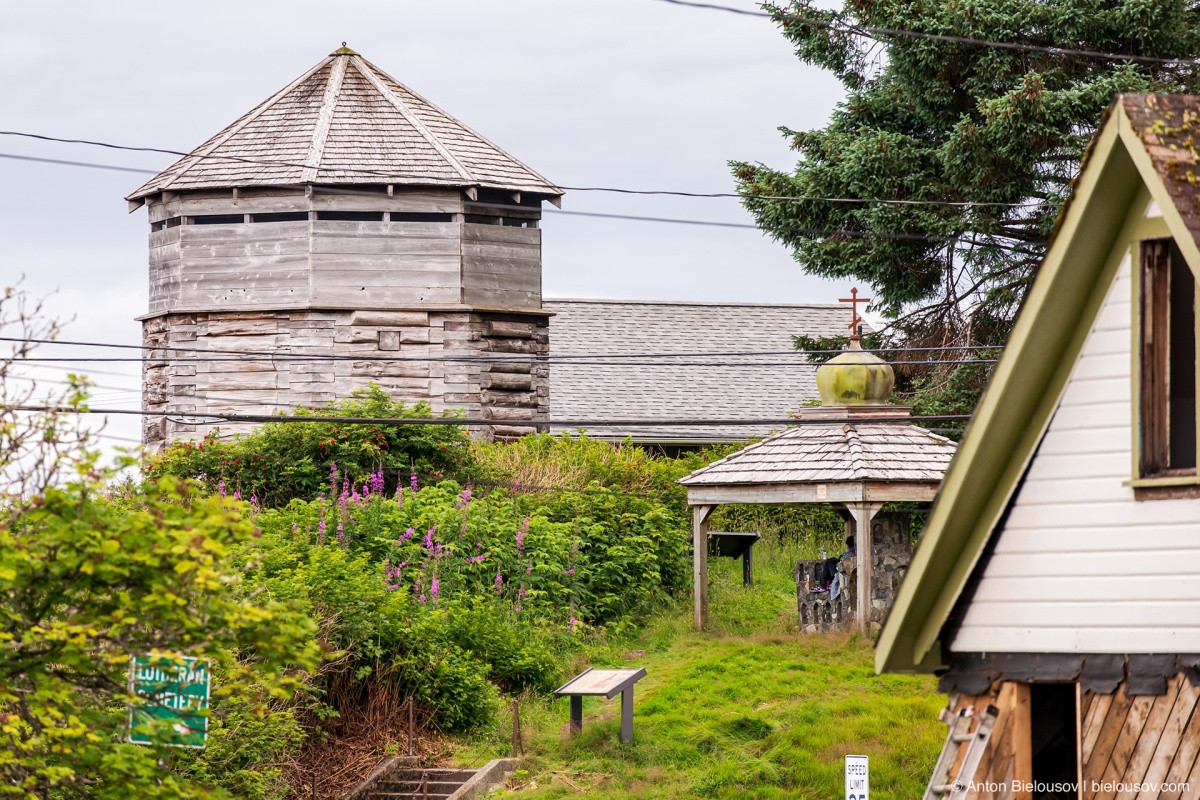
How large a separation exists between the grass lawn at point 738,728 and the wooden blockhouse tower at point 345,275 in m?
10.6

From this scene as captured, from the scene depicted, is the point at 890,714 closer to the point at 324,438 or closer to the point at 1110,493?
the point at 1110,493

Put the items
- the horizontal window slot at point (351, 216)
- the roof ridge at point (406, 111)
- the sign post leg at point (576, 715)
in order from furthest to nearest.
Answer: the roof ridge at point (406, 111)
the horizontal window slot at point (351, 216)
the sign post leg at point (576, 715)

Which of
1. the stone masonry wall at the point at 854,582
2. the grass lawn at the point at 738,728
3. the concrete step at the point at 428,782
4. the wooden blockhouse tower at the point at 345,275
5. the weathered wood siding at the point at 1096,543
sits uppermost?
the wooden blockhouse tower at the point at 345,275

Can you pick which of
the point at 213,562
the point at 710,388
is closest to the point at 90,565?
→ the point at 213,562

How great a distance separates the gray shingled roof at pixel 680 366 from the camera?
127ft

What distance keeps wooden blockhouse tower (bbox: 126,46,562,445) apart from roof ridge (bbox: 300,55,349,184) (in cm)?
5

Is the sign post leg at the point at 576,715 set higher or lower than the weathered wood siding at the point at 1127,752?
lower

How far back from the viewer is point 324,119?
31625mm

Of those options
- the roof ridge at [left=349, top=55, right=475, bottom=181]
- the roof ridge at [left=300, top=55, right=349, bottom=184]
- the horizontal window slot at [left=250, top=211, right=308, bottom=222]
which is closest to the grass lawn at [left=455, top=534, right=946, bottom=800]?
the roof ridge at [left=349, top=55, right=475, bottom=181]

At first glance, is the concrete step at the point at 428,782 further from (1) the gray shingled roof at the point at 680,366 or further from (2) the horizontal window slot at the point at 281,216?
(1) the gray shingled roof at the point at 680,366

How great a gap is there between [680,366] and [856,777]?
2842cm

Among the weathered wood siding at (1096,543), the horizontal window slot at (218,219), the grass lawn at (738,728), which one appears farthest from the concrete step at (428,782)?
the horizontal window slot at (218,219)

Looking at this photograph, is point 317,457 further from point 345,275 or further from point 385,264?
point 385,264

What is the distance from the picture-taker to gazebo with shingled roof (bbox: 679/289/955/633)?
20156 mm
